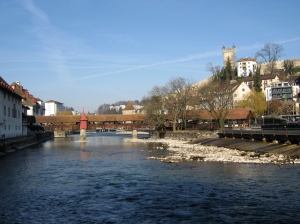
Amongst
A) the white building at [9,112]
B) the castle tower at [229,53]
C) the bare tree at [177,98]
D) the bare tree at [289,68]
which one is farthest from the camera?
the castle tower at [229,53]

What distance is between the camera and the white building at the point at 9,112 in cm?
3291

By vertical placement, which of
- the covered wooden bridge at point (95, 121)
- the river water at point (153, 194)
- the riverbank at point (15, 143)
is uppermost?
the covered wooden bridge at point (95, 121)

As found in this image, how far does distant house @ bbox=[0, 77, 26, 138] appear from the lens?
32.9 metres

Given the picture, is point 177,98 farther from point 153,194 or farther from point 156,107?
point 153,194

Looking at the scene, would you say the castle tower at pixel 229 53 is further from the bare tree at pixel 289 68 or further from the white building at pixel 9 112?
the white building at pixel 9 112

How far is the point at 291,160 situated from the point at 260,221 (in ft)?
39.3

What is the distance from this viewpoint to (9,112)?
36.3m

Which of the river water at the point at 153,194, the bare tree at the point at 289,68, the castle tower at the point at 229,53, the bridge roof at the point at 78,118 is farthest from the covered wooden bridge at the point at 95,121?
the castle tower at the point at 229,53

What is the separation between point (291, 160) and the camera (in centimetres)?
2044

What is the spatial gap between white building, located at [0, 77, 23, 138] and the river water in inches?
584

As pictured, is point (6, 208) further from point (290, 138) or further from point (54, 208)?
point (290, 138)

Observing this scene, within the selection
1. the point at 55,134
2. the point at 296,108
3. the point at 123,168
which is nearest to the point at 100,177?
the point at 123,168

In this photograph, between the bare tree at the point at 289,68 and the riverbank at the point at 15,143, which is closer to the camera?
the riverbank at the point at 15,143

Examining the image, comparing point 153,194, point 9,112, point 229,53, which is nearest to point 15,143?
point 9,112
